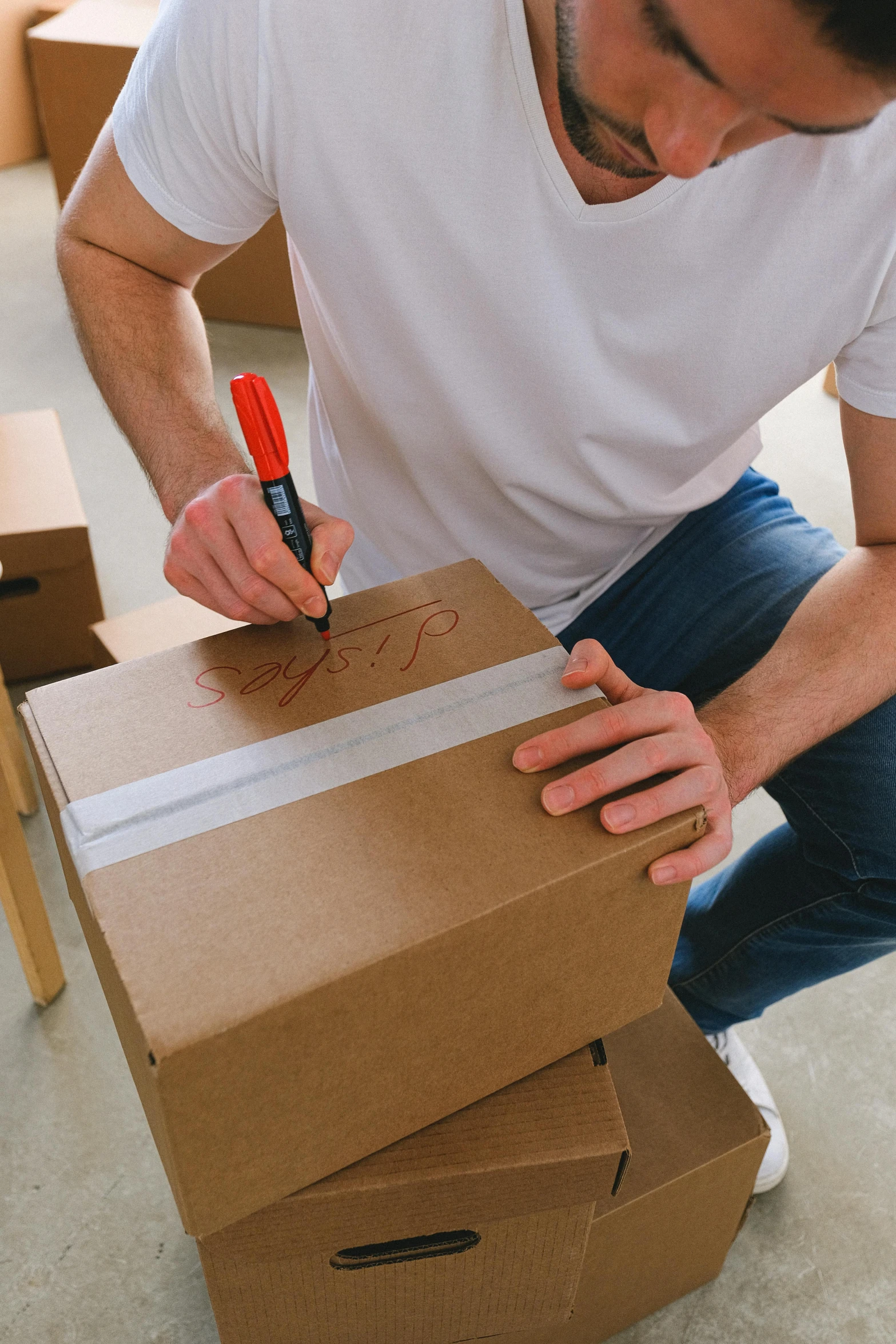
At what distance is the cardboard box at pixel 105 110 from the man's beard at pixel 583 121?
1797 millimetres

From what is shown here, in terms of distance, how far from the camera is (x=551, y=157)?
2.57 ft

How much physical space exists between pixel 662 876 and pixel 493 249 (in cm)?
52

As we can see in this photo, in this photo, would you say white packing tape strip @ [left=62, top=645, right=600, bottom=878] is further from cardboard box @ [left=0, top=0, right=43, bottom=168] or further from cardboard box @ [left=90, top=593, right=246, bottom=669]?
cardboard box @ [left=0, top=0, right=43, bottom=168]

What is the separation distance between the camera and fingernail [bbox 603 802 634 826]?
0.58m

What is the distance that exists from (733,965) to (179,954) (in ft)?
2.45

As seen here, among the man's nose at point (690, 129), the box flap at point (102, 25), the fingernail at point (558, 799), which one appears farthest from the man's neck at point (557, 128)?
the box flap at point (102, 25)

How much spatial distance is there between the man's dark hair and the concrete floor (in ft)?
3.53

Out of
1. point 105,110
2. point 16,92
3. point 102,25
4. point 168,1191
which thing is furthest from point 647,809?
point 16,92

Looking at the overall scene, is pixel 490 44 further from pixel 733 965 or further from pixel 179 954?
pixel 733 965

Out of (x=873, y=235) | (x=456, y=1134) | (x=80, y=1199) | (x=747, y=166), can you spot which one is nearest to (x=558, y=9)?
(x=747, y=166)

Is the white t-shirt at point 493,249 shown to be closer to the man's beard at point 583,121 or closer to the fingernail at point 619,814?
the man's beard at point 583,121

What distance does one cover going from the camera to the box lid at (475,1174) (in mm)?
661

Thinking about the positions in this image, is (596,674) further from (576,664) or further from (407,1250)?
(407,1250)

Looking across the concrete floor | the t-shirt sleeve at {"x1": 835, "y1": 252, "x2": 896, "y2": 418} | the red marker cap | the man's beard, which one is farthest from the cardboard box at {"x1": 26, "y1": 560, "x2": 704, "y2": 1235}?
the concrete floor
